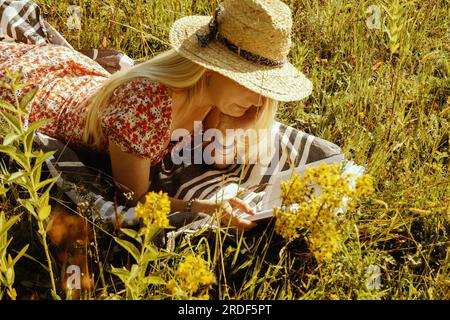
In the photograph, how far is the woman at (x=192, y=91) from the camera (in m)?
2.14

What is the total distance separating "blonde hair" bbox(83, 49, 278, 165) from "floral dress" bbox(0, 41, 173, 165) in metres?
0.03

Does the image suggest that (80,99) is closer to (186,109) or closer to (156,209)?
(186,109)

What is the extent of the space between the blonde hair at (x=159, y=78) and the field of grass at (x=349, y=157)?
0.48 meters

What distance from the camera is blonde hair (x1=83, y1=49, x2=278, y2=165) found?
7.52 feet

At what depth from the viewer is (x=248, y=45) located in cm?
216

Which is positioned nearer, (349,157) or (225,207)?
(225,207)

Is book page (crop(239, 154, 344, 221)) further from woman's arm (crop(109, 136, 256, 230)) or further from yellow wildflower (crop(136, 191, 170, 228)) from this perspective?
yellow wildflower (crop(136, 191, 170, 228))

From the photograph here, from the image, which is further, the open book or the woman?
the open book

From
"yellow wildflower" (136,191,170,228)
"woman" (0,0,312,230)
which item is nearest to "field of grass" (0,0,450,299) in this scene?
"yellow wildflower" (136,191,170,228)

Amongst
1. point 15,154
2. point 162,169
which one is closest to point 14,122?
point 15,154

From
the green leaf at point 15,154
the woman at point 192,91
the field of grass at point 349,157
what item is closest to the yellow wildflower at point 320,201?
the field of grass at point 349,157

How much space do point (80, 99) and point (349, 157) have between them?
3.90ft

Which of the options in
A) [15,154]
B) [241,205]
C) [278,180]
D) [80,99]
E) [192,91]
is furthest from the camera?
[80,99]

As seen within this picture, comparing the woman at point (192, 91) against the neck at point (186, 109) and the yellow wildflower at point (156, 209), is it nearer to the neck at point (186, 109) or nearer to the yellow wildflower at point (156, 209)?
the neck at point (186, 109)
